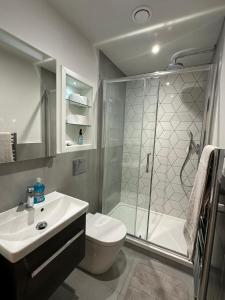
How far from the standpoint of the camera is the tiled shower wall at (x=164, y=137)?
2.21 m

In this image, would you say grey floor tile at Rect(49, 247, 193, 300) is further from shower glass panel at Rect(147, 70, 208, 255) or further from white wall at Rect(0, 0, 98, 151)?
white wall at Rect(0, 0, 98, 151)

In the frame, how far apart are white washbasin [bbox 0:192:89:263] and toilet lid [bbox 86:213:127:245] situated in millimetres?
383

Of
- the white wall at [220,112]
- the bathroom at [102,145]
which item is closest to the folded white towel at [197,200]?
the bathroom at [102,145]

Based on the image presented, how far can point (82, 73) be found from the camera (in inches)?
65.0

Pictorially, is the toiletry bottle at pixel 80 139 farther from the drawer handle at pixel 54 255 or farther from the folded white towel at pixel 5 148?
the drawer handle at pixel 54 255

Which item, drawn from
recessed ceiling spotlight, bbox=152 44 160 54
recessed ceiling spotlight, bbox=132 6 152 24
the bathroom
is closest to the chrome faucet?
the bathroom

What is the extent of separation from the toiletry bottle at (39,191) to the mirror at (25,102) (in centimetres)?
22

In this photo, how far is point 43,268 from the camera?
2.92ft

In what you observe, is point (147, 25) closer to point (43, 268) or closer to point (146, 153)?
point (146, 153)

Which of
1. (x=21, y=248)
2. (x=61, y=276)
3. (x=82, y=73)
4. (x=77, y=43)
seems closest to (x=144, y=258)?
(x=61, y=276)

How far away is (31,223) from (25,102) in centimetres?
93

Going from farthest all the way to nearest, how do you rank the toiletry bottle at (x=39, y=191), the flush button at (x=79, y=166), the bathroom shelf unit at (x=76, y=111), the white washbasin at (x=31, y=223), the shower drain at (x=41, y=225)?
1. the flush button at (x=79, y=166)
2. the bathroom shelf unit at (x=76, y=111)
3. the toiletry bottle at (x=39, y=191)
4. the shower drain at (x=41, y=225)
5. the white washbasin at (x=31, y=223)

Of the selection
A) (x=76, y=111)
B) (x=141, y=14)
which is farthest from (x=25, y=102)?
(x=141, y=14)

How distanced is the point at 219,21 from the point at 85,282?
2717 millimetres
